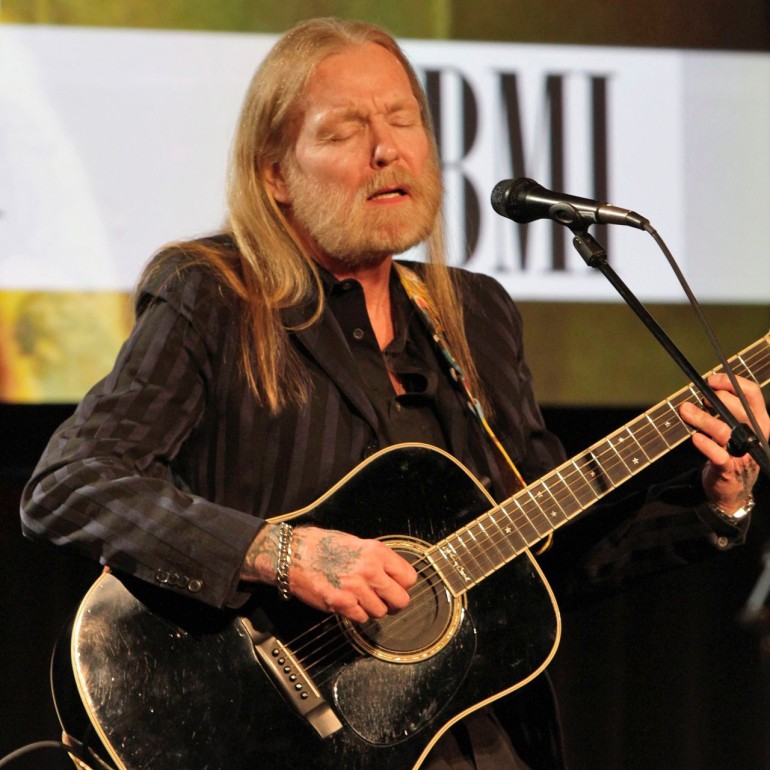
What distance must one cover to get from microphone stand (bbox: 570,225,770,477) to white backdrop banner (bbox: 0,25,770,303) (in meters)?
1.34

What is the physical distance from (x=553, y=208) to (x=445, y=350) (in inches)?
21.7

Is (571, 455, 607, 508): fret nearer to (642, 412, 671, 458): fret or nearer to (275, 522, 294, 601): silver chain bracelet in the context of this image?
(642, 412, 671, 458): fret

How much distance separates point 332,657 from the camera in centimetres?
221

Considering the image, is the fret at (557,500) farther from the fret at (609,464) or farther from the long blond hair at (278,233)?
the long blond hair at (278,233)

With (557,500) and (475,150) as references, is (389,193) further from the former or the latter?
(475,150)

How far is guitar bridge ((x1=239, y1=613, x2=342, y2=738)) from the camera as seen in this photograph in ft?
7.08

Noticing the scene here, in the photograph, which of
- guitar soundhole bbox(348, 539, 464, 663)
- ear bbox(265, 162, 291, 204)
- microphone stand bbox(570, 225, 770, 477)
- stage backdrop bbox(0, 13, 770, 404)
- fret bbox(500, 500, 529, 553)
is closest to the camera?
microphone stand bbox(570, 225, 770, 477)

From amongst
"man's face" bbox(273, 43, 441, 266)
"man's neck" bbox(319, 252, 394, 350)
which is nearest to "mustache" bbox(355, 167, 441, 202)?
"man's face" bbox(273, 43, 441, 266)

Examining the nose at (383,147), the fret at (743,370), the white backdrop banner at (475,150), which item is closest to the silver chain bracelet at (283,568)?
the nose at (383,147)

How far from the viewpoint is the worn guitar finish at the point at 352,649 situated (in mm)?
2109

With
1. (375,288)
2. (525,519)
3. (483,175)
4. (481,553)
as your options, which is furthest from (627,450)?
(483,175)

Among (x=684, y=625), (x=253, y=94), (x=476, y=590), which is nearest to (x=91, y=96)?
(x=253, y=94)

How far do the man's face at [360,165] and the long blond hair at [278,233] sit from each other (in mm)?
52

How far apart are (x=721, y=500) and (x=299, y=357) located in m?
0.98
